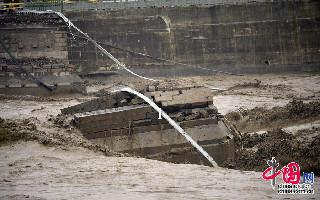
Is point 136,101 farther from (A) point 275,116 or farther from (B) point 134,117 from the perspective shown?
(A) point 275,116

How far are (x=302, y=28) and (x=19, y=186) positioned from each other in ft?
52.5

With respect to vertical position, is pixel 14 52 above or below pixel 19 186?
above

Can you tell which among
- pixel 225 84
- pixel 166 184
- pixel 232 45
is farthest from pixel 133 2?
pixel 166 184

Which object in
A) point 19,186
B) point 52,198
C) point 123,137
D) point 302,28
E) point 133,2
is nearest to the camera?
point 52,198

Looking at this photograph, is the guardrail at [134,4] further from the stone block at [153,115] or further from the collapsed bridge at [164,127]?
the stone block at [153,115]

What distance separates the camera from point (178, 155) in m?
7.36

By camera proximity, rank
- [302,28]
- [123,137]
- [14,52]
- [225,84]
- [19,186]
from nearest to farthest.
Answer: [19,186] < [123,137] < [14,52] < [225,84] < [302,28]

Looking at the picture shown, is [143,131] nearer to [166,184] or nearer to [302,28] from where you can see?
[166,184]

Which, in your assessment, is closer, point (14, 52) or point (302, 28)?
point (14, 52)

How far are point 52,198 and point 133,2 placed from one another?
629 inches

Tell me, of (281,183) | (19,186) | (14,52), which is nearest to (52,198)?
→ (19,186)

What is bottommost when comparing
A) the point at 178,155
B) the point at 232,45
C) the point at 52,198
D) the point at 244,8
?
the point at 178,155

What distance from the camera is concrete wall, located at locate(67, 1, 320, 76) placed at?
17.7 metres

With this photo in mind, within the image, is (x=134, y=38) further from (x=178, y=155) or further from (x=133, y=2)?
(x=178, y=155)
